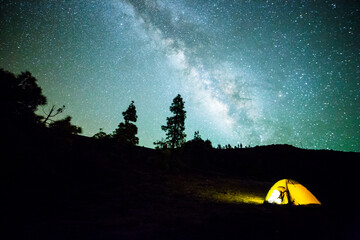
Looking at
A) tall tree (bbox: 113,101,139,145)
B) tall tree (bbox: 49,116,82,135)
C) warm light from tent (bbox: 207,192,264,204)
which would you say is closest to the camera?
tall tree (bbox: 49,116,82,135)

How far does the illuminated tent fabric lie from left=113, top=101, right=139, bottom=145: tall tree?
19060mm

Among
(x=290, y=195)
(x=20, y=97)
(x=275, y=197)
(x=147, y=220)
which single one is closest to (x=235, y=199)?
(x=275, y=197)

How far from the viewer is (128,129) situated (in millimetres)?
26016

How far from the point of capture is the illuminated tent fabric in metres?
9.29

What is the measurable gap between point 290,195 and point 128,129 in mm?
21499

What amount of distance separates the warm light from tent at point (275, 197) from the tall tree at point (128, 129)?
18.9 meters

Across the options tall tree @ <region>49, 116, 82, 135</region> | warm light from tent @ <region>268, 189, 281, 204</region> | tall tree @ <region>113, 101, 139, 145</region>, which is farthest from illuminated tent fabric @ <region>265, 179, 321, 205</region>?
tall tree @ <region>113, 101, 139, 145</region>

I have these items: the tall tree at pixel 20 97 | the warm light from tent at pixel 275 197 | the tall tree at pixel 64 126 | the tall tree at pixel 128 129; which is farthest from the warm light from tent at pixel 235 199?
the tall tree at pixel 128 129

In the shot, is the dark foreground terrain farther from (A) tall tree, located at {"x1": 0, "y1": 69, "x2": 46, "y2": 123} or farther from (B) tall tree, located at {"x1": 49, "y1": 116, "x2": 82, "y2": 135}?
(A) tall tree, located at {"x1": 0, "y1": 69, "x2": 46, "y2": 123}

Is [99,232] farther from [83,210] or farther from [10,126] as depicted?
[10,126]

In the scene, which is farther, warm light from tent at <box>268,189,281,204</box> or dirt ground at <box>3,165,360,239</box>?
warm light from tent at <box>268,189,281,204</box>

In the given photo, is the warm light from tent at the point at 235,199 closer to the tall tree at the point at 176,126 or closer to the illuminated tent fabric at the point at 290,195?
the illuminated tent fabric at the point at 290,195

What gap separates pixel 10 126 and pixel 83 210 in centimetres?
418

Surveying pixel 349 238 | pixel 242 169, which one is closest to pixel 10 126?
pixel 349 238
